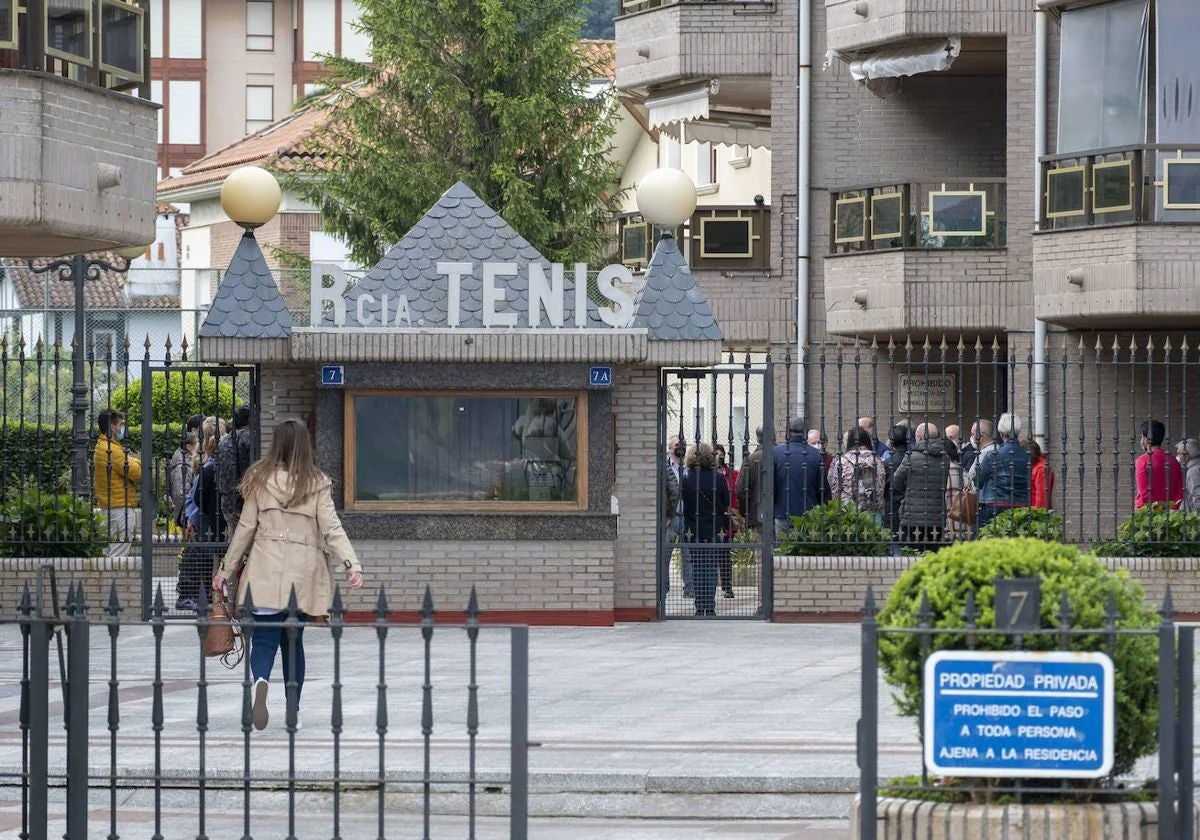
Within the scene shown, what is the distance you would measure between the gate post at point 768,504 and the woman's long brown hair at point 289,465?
6556 millimetres

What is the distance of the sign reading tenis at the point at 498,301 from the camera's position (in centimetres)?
1767

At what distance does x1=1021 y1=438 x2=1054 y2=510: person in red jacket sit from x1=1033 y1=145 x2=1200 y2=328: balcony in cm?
265

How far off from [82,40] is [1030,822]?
21.5 ft

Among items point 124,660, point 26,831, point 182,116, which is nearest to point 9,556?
point 124,660

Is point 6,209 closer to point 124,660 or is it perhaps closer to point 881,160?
point 124,660

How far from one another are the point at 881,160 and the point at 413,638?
41.4 feet

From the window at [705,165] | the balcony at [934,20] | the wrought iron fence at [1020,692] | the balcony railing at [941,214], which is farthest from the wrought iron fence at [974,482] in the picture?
the window at [705,165]

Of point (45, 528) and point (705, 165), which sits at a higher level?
point (705, 165)

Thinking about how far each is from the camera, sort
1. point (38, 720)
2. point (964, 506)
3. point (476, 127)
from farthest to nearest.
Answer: point (476, 127) → point (964, 506) → point (38, 720)

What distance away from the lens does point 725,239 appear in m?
29.0

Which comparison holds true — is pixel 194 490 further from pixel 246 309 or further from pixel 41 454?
pixel 246 309

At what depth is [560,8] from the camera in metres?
37.2

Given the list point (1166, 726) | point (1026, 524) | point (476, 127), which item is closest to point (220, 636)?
point (1166, 726)

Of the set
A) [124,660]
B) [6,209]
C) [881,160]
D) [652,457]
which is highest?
[881,160]
